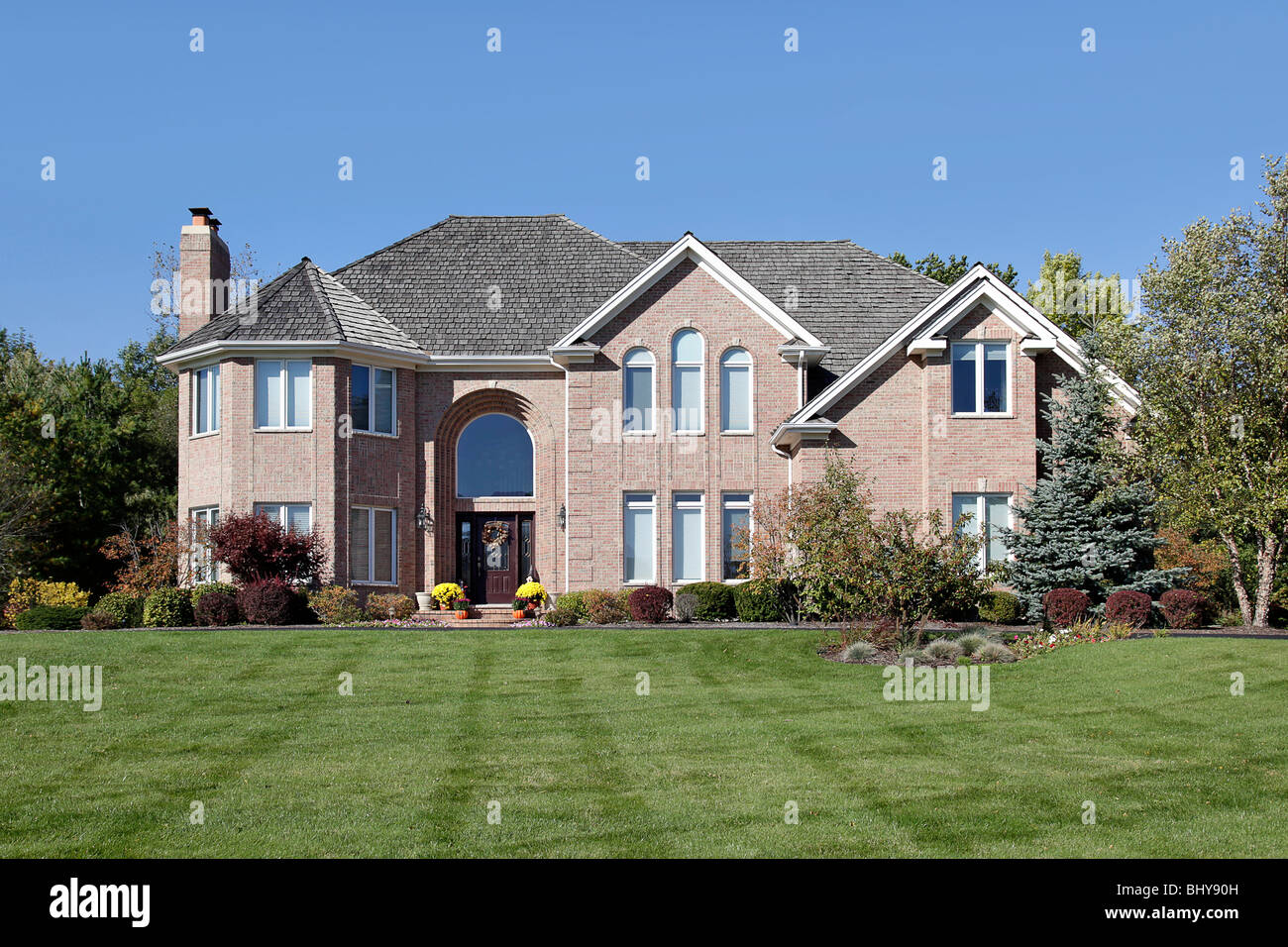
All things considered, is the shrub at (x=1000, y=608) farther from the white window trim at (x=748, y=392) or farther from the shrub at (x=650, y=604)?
the white window trim at (x=748, y=392)

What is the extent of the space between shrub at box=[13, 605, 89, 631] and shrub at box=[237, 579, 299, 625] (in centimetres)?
364

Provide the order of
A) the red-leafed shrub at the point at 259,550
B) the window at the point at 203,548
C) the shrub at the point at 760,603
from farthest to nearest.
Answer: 1. the window at the point at 203,548
2. the red-leafed shrub at the point at 259,550
3. the shrub at the point at 760,603

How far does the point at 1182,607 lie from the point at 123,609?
21663mm

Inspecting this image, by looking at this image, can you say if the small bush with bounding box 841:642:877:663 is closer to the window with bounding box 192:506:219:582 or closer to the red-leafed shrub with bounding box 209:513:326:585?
the red-leafed shrub with bounding box 209:513:326:585

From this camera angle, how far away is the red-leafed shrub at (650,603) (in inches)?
1027

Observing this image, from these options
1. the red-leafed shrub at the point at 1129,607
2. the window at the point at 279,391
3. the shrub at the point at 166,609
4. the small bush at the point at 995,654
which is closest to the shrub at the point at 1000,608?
the red-leafed shrub at the point at 1129,607

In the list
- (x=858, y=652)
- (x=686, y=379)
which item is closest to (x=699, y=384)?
(x=686, y=379)

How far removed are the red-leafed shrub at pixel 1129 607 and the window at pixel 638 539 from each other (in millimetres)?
10286

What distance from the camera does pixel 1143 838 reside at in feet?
30.8

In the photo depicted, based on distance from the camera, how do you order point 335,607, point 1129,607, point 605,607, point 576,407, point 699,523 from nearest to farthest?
1. point 1129,607
2. point 335,607
3. point 605,607
4. point 576,407
5. point 699,523

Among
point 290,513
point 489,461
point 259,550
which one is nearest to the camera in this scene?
point 259,550

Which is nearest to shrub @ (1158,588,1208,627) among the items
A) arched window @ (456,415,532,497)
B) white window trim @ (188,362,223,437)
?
A: arched window @ (456,415,532,497)

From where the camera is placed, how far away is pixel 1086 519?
1001 inches

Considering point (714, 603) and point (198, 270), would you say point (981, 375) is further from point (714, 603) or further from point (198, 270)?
point (198, 270)
